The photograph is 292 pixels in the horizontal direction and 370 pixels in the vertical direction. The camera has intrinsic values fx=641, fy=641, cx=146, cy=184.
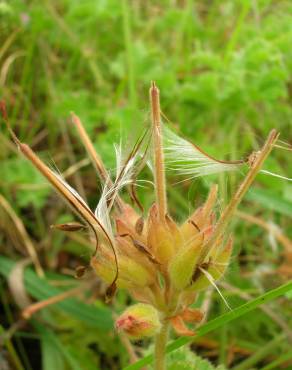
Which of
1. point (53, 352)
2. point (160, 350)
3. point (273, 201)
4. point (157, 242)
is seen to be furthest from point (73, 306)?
point (157, 242)

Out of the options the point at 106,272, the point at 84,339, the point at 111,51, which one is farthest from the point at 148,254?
the point at 111,51

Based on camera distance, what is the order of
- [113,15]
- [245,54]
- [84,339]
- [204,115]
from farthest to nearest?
[113,15], [204,115], [245,54], [84,339]

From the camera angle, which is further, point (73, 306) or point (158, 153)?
point (73, 306)

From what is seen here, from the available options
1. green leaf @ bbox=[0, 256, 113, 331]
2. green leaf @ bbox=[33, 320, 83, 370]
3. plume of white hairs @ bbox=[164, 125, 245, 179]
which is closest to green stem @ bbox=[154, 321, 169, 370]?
plume of white hairs @ bbox=[164, 125, 245, 179]

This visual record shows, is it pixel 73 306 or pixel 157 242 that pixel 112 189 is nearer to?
pixel 157 242

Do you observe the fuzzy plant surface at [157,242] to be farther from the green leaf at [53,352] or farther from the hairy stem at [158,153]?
the green leaf at [53,352]

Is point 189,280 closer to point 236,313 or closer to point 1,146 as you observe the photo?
point 236,313

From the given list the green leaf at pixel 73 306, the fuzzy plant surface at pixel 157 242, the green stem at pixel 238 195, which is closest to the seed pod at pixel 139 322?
the fuzzy plant surface at pixel 157 242
